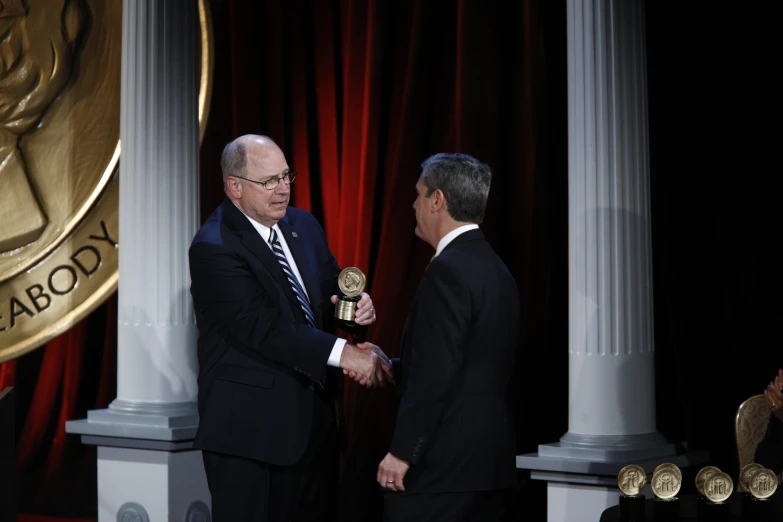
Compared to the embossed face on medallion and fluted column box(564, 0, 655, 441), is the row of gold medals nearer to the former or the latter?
fluted column box(564, 0, 655, 441)

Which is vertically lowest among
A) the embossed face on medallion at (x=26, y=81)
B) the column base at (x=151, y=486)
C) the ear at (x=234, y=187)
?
the column base at (x=151, y=486)

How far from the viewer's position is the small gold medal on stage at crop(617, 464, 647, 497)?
259 centimetres

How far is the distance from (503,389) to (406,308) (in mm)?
1550

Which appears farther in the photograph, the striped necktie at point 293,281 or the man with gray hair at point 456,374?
the striped necktie at point 293,281

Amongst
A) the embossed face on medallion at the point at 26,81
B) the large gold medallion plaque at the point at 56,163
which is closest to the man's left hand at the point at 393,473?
the large gold medallion plaque at the point at 56,163

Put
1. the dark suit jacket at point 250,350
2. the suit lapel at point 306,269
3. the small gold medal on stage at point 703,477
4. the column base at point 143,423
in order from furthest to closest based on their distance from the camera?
the column base at point 143,423 < the suit lapel at point 306,269 < the dark suit jacket at point 250,350 < the small gold medal on stage at point 703,477

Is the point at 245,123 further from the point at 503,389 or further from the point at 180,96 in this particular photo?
the point at 503,389

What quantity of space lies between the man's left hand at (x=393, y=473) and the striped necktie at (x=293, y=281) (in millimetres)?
681

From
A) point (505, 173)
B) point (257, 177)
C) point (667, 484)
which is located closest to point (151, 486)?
point (257, 177)

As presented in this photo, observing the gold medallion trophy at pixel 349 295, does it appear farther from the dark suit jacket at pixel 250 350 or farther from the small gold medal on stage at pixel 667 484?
the small gold medal on stage at pixel 667 484

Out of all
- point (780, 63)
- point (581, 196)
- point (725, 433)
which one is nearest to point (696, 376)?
point (725, 433)

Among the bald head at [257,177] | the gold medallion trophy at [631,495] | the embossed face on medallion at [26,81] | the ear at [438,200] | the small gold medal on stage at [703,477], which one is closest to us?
the gold medallion trophy at [631,495]

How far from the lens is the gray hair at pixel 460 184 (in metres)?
2.79

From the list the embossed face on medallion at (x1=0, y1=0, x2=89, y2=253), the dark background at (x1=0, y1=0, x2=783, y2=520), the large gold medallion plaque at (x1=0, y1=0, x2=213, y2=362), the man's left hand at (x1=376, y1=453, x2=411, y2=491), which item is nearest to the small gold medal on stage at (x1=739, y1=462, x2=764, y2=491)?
the man's left hand at (x1=376, y1=453, x2=411, y2=491)
